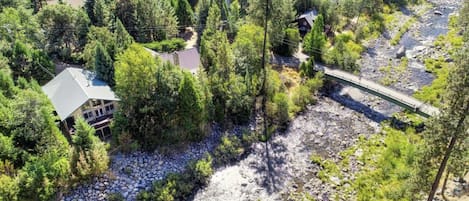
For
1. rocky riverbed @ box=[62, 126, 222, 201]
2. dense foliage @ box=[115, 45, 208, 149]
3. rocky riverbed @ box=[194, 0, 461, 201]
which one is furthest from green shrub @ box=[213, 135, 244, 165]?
dense foliage @ box=[115, 45, 208, 149]

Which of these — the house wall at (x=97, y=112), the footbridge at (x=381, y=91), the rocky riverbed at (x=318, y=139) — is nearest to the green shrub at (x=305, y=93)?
the rocky riverbed at (x=318, y=139)

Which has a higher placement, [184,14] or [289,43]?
[184,14]

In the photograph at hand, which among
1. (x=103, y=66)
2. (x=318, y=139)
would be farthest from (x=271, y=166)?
(x=103, y=66)

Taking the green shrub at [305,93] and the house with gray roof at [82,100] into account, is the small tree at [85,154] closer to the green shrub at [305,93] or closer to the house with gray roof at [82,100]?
the house with gray roof at [82,100]

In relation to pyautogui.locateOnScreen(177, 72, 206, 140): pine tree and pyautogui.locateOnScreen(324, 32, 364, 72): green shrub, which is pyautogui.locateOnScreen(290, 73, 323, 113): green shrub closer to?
pyautogui.locateOnScreen(324, 32, 364, 72): green shrub

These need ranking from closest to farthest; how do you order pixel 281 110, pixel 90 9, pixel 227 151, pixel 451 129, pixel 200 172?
pixel 451 129
pixel 200 172
pixel 227 151
pixel 281 110
pixel 90 9

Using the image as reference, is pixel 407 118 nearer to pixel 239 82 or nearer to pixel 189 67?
pixel 239 82

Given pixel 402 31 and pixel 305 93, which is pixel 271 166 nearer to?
pixel 305 93
